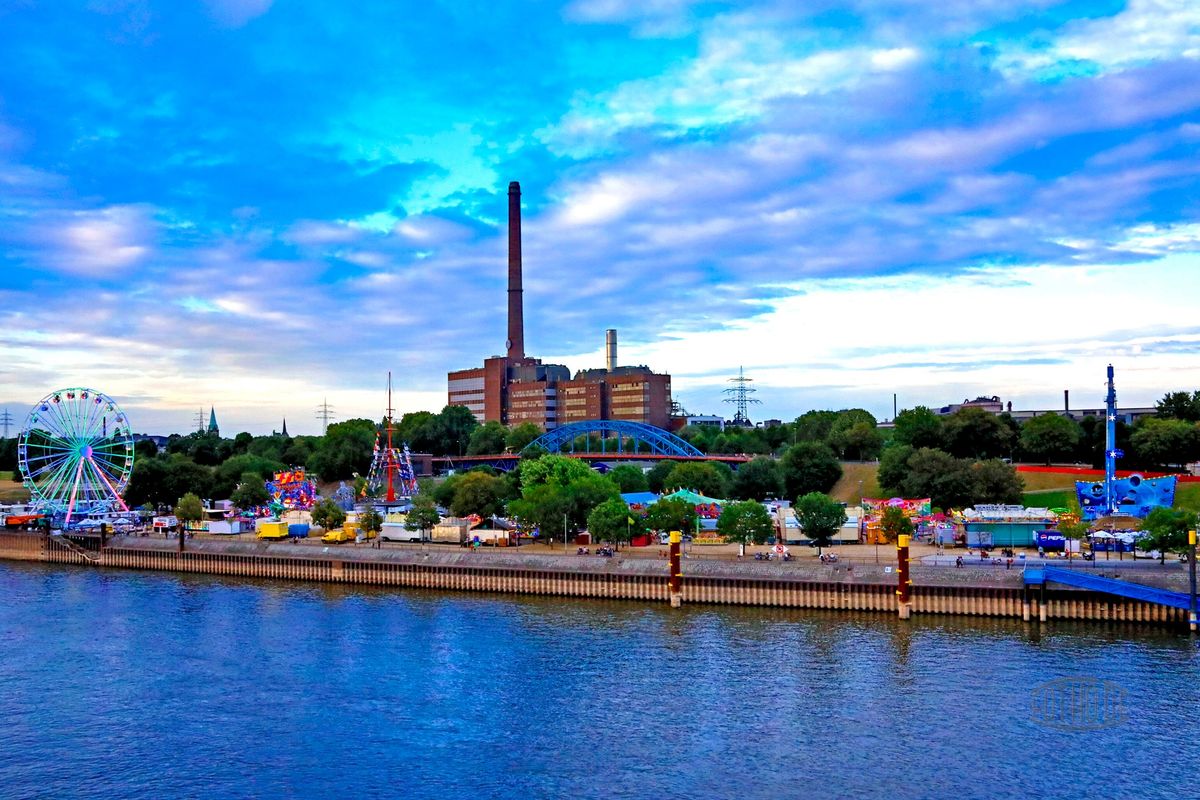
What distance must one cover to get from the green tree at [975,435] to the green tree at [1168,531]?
50.7m

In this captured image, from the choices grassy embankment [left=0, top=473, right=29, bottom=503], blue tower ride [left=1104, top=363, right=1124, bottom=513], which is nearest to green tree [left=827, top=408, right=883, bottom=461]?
blue tower ride [left=1104, top=363, right=1124, bottom=513]

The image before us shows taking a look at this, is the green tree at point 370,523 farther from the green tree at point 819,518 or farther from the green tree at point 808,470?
the green tree at point 808,470

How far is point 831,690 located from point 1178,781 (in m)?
11.3

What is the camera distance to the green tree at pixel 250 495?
96.1m

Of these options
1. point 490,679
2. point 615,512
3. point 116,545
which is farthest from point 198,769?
point 116,545

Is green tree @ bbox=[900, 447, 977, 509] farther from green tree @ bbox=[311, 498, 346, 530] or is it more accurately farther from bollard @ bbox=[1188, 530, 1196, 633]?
green tree @ bbox=[311, 498, 346, 530]

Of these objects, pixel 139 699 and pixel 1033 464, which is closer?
pixel 139 699

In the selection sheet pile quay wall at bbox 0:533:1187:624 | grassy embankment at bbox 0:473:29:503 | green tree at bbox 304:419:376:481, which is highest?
green tree at bbox 304:419:376:481

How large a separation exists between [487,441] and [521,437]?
5.13 metres

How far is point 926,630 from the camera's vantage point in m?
47.8

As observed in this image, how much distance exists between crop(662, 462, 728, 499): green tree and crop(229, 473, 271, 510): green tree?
3584 cm

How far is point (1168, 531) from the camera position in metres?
52.8

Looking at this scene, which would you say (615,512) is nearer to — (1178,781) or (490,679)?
(490,679)

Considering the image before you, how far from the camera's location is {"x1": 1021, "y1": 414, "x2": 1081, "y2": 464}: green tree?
9981cm
